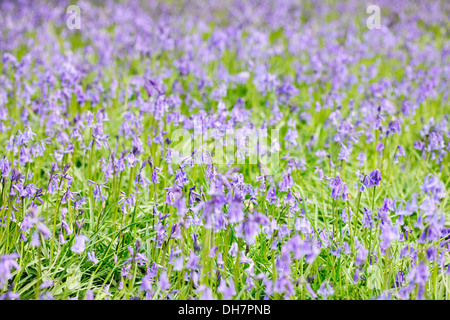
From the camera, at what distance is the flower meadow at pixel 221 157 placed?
2.27 metres

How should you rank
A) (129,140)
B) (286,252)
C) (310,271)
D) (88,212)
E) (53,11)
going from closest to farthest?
(286,252), (310,271), (88,212), (129,140), (53,11)

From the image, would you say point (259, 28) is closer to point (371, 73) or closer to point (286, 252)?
point (371, 73)

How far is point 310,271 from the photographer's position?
2613 mm

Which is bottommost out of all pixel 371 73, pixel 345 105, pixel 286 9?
pixel 345 105

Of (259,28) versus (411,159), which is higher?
(259,28)

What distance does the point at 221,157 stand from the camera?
3.37m

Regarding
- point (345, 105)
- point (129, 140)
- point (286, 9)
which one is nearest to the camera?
point (129, 140)

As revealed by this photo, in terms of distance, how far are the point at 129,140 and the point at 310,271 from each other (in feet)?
6.81

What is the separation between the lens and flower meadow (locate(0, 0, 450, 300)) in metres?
2.27

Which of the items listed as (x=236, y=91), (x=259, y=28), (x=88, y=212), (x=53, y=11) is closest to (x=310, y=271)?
(x=88, y=212)

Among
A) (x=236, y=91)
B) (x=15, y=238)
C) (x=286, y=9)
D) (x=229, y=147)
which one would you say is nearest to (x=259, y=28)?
(x=286, y=9)
